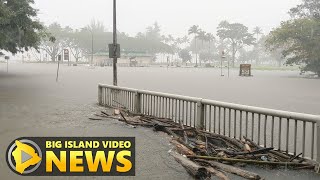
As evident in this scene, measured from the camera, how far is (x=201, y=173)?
600 cm

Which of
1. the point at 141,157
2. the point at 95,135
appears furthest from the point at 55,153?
the point at 95,135

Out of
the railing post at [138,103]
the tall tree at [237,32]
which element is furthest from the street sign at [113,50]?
the tall tree at [237,32]

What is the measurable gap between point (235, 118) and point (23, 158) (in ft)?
13.6

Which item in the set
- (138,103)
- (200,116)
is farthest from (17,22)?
(200,116)

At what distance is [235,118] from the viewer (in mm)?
8008

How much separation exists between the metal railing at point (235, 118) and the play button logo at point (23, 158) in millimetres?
3745

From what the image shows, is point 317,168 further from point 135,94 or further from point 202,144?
point 135,94

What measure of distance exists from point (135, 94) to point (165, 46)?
508ft

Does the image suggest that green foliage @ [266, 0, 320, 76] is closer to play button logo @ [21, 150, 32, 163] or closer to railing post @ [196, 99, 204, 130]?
railing post @ [196, 99, 204, 130]

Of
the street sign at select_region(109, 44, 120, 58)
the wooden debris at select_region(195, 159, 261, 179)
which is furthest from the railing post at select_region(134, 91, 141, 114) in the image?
the street sign at select_region(109, 44, 120, 58)

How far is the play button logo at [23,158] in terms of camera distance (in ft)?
20.7

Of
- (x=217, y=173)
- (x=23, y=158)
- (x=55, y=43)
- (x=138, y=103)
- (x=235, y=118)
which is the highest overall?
(x=55, y=43)

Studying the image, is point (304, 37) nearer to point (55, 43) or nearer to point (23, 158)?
point (23, 158)

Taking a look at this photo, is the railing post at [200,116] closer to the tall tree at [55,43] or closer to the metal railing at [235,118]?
the metal railing at [235,118]
